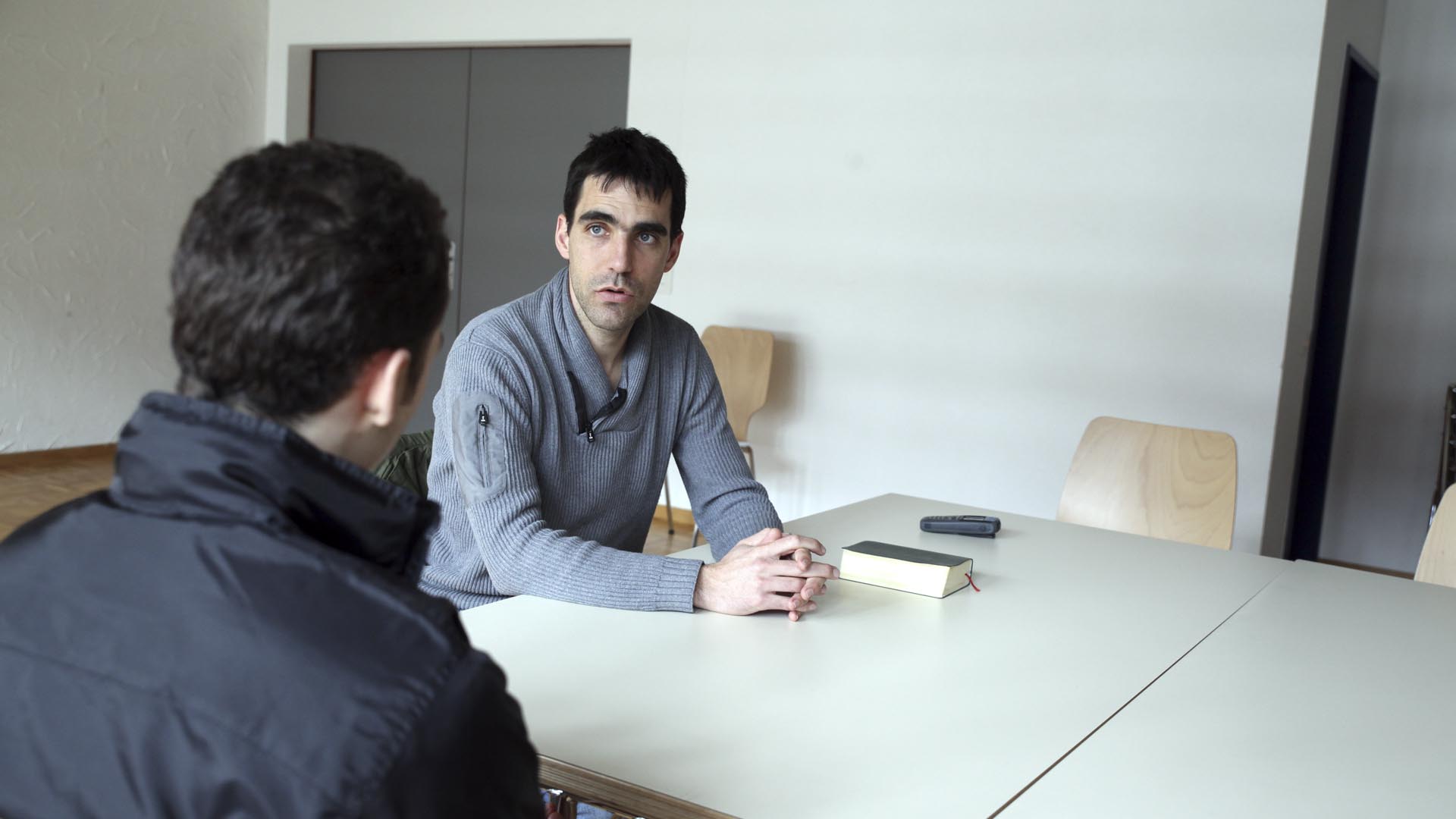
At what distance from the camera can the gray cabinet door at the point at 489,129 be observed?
531 cm

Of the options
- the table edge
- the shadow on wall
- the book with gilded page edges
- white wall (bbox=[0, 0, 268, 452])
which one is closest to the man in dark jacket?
the table edge

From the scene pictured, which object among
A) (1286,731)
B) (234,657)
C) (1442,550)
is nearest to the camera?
(234,657)

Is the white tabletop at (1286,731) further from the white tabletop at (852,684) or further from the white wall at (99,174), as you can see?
the white wall at (99,174)

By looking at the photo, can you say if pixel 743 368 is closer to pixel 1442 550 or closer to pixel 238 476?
pixel 1442 550

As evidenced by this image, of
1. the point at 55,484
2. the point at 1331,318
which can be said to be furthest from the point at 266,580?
the point at 1331,318

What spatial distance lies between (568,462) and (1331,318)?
13.8 ft

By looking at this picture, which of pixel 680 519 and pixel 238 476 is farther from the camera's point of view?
pixel 680 519

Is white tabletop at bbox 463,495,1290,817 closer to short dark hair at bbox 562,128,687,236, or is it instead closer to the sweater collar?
the sweater collar

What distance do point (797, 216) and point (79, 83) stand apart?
11.1ft

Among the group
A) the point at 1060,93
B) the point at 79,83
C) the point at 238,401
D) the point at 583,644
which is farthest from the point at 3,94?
the point at 238,401

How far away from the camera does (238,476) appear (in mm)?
681

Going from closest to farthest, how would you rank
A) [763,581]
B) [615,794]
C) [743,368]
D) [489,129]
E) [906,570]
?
[615,794], [763,581], [906,570], [743,368], [489,129]

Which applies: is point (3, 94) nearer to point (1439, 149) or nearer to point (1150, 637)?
point (1150, 637)

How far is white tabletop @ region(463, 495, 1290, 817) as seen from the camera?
1.03 meters
